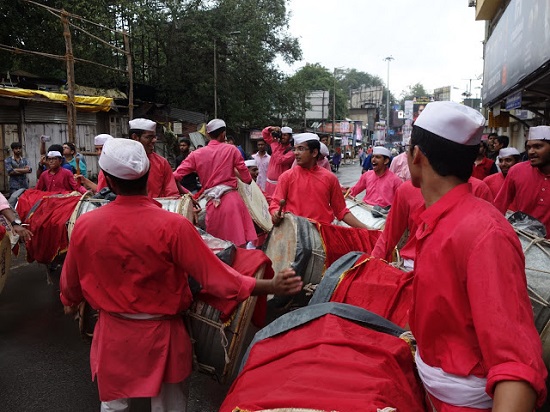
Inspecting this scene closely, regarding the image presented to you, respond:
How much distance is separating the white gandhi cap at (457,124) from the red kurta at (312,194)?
3.79 meters

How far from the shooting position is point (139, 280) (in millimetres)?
2500

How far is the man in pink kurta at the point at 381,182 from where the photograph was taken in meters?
6.96

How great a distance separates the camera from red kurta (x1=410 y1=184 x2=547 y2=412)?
1.33 metres

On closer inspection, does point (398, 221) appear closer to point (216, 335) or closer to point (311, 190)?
point (216, 335)

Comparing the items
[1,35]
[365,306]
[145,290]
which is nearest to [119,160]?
[145,290]

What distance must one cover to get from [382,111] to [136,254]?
92.9m

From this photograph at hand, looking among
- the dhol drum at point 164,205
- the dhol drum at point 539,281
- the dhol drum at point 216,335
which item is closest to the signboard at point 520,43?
the dhol drum at point 539,281

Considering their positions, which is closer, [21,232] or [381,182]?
[21,232]

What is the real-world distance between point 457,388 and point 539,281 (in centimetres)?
195

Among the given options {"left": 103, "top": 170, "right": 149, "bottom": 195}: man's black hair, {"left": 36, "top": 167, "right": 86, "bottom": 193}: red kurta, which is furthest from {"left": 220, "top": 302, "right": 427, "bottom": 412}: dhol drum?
{"left": 36, "top": 167, "right": 86, "bottom": 193}: red kurta

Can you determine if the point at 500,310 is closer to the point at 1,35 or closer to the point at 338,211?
the point at 338,211

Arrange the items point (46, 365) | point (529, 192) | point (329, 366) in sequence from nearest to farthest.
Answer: point (329, 366)
point (46, 365)
point (529, 192)

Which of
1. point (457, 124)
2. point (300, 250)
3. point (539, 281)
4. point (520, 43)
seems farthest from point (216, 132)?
point (520, 43)

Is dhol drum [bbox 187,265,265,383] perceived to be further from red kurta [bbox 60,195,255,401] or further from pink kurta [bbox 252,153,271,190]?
pink kurta [bbox 252,153,271,190]
